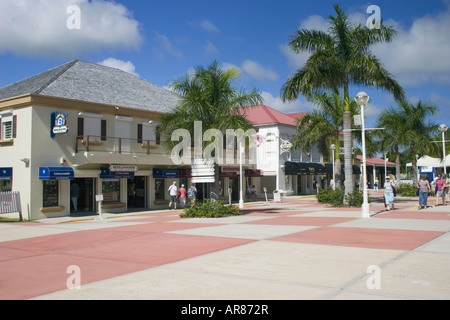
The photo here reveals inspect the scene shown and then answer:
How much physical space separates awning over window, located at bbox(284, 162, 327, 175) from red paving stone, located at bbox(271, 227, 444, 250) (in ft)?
92.5

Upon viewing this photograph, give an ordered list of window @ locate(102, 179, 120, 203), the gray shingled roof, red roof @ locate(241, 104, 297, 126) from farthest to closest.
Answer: red roof @ locate(241, 104, 297, 126) < window @ locate(102, 179, 120, 203) < the gray shingled roof

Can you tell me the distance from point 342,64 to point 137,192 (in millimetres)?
14689

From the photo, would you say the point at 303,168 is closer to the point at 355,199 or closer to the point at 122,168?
the point at 355,199

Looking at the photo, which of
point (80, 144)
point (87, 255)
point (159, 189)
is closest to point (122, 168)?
point (80, 144)

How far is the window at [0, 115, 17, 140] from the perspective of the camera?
22.1 m

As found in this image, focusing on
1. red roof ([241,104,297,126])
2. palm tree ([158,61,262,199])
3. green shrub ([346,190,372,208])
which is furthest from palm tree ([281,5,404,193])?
red roof ([241,104,297,126])

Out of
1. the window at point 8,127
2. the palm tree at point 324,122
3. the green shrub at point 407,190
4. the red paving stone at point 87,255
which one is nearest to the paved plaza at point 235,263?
the red paving stone at point 87,255

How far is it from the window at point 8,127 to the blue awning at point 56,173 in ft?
9.56

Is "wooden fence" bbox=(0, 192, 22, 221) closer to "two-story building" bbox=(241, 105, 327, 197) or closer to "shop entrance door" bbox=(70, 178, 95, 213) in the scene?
"shop entrance door" bbox=(70, 178, 95, 213)

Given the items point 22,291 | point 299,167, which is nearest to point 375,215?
point 22,291

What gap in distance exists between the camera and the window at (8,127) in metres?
22.1

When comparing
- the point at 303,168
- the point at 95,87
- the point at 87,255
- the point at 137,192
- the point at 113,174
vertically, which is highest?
the point at 95,87

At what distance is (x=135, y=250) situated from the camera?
32.9ft

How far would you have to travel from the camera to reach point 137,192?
27.4 m
